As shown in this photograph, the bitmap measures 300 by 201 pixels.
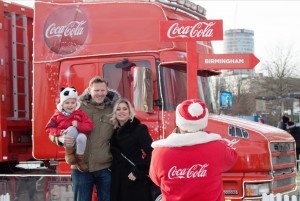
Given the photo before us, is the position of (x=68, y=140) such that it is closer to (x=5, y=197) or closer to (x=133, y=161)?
(x=133, y=161)

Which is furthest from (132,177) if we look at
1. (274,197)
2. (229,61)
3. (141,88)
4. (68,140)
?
(274,197)

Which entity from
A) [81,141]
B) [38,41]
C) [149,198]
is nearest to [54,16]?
[38,41]

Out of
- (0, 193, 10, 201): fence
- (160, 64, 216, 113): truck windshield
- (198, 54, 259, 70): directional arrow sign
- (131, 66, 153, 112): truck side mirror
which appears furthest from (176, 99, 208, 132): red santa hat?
(0, 193, 10, 201): fence

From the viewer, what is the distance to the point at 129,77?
6340 millimetres

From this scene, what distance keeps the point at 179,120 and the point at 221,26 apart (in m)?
2.38

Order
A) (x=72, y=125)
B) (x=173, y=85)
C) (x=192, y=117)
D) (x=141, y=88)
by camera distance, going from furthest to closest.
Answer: (x=173, y=85) → (x=141, y=88) → (x=72, y=125) → (x=192, y=117)

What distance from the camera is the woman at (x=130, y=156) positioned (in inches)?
190

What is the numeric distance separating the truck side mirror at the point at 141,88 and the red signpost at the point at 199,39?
514mm

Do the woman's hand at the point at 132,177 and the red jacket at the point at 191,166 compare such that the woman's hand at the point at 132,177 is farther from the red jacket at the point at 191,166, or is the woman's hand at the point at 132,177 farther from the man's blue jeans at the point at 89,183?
the red jacket at the point at 191,166

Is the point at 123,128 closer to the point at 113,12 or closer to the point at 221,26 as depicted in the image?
the point at 221,26

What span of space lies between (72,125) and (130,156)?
27.2 inches

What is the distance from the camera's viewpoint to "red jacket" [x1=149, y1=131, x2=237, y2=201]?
11.1ft

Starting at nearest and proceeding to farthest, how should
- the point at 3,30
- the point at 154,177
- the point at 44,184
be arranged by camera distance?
the point at 154,177
the point at 44,184
the point at 3,30

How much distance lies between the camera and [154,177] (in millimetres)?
3600
